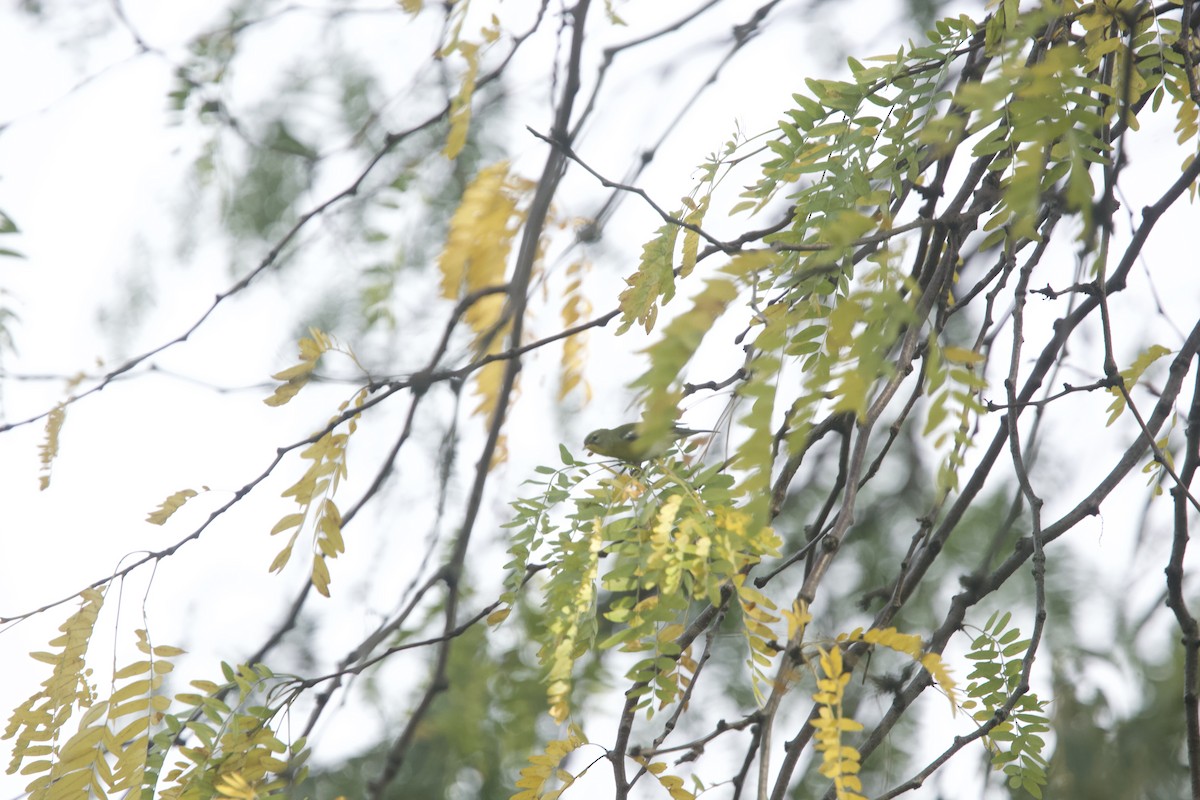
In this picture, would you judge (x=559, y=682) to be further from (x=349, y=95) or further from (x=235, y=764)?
(x=349, y=95)

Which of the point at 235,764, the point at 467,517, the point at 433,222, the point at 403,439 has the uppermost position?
the point at 433,222

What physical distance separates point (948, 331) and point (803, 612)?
137cm

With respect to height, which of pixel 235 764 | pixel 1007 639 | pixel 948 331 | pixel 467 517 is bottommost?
pixel 235 764

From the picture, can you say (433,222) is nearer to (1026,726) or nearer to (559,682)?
(559,682)

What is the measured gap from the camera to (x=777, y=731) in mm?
2070

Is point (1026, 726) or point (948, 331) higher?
point (948, 331)

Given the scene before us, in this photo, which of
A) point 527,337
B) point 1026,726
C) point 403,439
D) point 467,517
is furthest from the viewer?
point 527,337

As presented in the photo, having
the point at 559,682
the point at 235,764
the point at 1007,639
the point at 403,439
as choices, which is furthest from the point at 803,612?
the point at 403,439

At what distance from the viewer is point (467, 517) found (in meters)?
1.80

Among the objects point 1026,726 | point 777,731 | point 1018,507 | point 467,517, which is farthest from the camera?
point 777,731

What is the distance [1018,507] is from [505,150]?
4.95 ft

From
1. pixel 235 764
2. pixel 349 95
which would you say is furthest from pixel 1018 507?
pixel 349 95

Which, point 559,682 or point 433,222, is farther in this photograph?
point 433,222

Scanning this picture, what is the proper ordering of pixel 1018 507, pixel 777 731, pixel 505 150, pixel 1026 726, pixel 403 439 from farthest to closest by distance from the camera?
pixel 505 150 → pixel 777 731 → pixel 403 439 → pixel 1018 507 → pixel 1026 726
